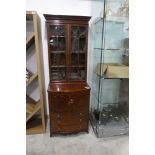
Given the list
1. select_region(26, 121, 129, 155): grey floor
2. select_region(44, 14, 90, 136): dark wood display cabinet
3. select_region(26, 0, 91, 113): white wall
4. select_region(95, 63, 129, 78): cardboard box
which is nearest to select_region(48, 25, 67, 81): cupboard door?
select_region(44, 14, 90, 136): dark wood display cabinet

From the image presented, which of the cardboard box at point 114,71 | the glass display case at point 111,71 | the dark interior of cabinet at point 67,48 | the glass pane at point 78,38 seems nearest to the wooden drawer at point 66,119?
the glass display case at point 111,71

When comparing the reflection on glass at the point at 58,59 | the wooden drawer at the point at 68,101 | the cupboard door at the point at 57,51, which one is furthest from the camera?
the reflection on glass at the point at 58,59

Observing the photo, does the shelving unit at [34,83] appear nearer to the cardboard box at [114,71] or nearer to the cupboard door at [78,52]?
the cupboard door at [78,52]

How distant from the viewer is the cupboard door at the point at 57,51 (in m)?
2.32

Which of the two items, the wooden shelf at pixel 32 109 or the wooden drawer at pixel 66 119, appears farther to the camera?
the wooden shelf at pixel 32 109

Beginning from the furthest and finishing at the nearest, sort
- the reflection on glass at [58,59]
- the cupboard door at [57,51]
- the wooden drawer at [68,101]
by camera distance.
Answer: the reflection on glass at [58,59]
the cupboard door at [57,51]
the wooden drawer at [68,101]

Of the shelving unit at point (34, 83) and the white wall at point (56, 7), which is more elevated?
the white wall at point (56, 7)

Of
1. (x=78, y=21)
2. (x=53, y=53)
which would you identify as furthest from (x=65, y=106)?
(x=78, y=21)

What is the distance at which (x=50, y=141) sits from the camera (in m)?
2.26

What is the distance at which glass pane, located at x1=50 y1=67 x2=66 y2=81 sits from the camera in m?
2.47

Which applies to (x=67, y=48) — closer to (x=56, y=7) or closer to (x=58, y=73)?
(x=58, y=73)

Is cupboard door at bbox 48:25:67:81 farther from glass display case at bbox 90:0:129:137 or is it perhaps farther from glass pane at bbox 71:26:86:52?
glass display case at bbox 90:0:129:137

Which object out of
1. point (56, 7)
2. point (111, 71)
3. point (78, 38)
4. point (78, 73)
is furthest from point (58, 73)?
point (56, 7)
